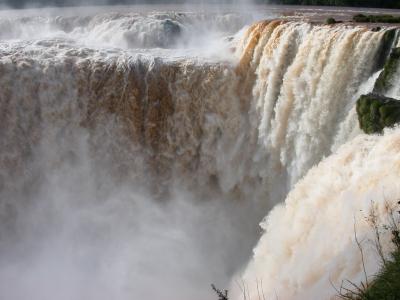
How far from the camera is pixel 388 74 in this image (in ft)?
29.4

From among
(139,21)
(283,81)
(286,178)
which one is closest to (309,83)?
(283,81)

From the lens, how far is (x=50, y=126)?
43.6 ft

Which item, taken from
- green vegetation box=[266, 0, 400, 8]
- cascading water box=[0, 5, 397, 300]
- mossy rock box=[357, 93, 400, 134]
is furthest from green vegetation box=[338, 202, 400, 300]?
green vegetation box=[266, 0, 400, 8]

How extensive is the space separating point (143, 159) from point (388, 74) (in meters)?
6.27

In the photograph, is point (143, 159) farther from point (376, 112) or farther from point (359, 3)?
point (359, 3)

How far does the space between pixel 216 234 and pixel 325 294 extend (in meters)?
7.23

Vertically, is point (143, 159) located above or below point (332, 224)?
above

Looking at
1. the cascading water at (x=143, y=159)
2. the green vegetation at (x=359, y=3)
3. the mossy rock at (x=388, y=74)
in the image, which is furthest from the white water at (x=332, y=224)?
the green vegetation at (x=359, y=3)

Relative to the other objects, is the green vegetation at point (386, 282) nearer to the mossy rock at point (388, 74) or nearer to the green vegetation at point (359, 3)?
the mossy rock at point (388, 74)

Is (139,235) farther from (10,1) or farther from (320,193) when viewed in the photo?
(10,1)

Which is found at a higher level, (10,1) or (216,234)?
(10,1)

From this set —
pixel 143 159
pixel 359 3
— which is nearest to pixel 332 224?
pixel 143 159

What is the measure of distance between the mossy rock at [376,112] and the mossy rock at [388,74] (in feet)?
1.44

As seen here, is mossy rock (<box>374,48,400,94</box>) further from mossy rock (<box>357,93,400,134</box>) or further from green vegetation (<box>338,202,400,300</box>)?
green vegetation (<box>338,202,400,300</box>)
